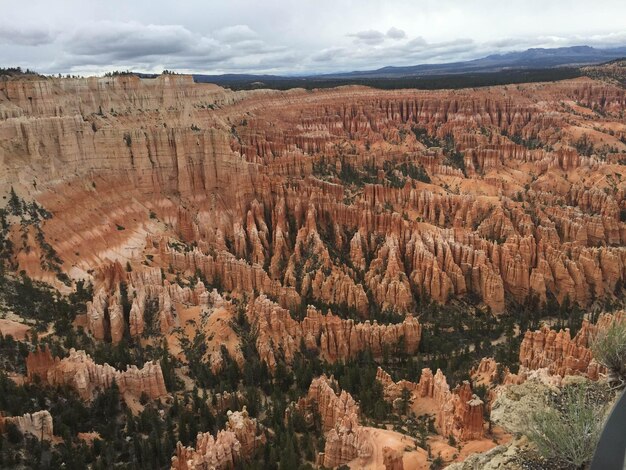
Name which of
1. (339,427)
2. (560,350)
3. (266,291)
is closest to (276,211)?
(266,291)

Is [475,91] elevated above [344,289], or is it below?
above

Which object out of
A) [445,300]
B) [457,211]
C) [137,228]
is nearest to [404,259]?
[445,300]

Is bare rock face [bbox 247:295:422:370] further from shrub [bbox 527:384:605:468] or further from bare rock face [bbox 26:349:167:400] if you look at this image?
shrub [bbox 527:384:605:468]

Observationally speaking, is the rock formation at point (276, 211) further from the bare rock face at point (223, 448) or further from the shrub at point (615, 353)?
the shrub at point (615, 353)

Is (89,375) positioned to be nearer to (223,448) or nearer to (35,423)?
(35,423)

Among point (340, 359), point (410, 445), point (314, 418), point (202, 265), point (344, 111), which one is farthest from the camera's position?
point (344, 111)

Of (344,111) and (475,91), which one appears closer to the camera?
(344,111)

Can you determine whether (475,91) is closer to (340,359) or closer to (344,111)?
(344,111)

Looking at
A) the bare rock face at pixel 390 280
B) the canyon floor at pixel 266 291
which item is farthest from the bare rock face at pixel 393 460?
the bare rock face at pixel 390 280
